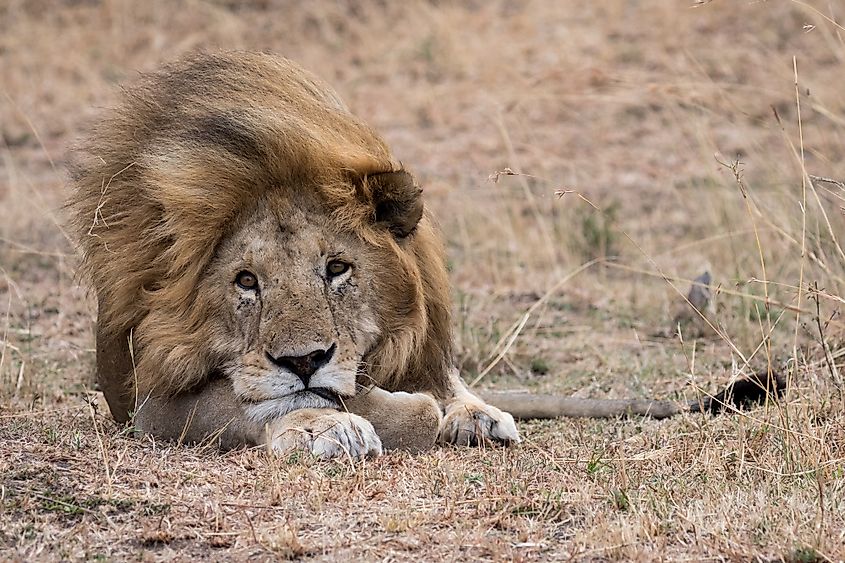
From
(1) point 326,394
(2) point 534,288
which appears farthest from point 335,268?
(2) point 534,288

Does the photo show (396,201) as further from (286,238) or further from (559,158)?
(559,158)

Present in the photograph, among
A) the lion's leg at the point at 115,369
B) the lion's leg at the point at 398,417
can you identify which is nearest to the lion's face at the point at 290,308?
the lion's leg at the point at 398,417

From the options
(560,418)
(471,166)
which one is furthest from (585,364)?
(471,166)

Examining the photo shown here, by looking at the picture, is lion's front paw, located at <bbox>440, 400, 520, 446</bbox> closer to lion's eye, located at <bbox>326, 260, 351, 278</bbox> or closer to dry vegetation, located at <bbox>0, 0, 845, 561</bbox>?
dry vegetation, located at <bbox>0, 0, 845, 561</bbox>

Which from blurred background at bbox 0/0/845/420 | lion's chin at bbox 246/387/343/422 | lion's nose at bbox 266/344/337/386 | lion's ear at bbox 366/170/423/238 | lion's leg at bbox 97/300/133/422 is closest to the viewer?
lion's nose at bbox 266/344/337/386

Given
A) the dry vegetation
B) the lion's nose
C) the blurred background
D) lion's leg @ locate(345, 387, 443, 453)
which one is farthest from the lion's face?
the blurred background

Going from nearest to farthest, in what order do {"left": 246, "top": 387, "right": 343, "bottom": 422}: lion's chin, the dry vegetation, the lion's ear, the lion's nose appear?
1. the dry vegetation
2. the lion's nose
3. {"left": 246, "top": 387, "right": 343, "bottom": 422}: lion's chin
4. the lion's ear

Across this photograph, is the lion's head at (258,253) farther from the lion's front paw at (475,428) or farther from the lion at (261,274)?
the lion's front paw at (475,428)

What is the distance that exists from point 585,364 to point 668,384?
2.27ft

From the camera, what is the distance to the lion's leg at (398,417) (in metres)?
4.42

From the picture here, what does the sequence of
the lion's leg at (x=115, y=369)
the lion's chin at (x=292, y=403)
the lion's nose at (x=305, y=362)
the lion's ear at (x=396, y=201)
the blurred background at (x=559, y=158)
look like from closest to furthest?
the lion's nose at (x=305, y=362)
the lion's chin at (x=292, y=403)
the lion's ear at (x=396, y=201)
the lion's leg at (x=115, y=369)
the blurred background at (x=559, y=158)

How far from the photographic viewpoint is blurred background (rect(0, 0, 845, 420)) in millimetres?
6180

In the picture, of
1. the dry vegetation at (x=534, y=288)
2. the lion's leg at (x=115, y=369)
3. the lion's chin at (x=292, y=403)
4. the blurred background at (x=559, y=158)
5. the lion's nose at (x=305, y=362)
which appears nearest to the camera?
the dry vegetation at (x=534, y=288)

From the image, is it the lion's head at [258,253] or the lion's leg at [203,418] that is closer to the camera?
the lion's head at [258,253]
